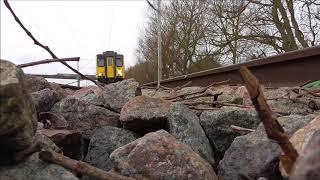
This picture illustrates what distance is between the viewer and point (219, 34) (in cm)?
2486

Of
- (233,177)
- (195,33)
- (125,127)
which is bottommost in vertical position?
(233,177)

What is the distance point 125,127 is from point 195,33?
26.1 meters

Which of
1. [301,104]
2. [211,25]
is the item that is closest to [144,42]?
[211,25]

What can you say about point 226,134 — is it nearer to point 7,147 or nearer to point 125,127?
point 125,127

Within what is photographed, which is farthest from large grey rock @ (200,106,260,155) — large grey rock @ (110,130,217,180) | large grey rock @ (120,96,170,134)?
large grey rock @ (110,130,217,180)

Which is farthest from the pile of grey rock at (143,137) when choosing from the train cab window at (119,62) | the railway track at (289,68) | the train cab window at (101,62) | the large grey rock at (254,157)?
the train cab window at (119,62)

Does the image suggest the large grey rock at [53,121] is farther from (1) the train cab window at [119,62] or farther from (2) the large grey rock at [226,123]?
(1) the train cab window at [119,62]

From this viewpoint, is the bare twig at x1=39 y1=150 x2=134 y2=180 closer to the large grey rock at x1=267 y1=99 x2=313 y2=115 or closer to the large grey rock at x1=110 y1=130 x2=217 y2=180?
the large grey rock at x1=110 y1=130 x2=217 y2=180

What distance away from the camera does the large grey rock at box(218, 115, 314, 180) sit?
2.07 m

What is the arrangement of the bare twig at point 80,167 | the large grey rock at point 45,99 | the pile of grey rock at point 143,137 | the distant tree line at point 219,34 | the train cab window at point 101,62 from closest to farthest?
the pile of grey rock at point 143,137 → the bare twig at point 80,167 → the large grey rock at point 45,99 → the distant tree line at point 219,34 → the train cab window at point 101,62

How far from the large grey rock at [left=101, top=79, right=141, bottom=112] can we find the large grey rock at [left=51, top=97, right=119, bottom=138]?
284 millimetres

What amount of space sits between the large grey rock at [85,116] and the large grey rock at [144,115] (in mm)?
282

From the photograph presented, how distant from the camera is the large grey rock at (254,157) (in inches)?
81.4

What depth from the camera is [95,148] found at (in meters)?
2.77
